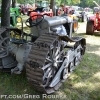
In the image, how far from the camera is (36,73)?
9.63 ft

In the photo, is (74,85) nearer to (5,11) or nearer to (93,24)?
(5,11)

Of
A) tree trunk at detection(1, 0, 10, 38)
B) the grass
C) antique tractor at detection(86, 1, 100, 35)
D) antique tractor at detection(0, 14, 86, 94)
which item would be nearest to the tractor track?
antique tractor at detection(0, 14, 86, 94)

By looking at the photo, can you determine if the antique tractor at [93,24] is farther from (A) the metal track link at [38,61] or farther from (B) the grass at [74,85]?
(A) the metal track link at [38,61]

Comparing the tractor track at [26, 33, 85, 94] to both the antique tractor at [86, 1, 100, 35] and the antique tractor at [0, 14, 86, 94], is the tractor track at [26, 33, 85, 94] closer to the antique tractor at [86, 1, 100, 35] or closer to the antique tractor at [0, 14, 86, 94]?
the antique tractor at [0, 14, 86, 94]

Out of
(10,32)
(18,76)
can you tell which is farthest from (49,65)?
(10,32)

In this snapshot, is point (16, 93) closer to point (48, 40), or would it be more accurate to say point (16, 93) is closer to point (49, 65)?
point (49, 65)

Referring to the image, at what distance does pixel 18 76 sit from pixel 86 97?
150cm

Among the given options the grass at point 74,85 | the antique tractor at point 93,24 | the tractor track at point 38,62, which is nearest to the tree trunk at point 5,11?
the grass at point 74,85

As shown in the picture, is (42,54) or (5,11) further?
(5,11)

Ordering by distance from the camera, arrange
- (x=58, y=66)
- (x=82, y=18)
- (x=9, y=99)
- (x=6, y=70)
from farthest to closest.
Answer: (x=82, y=18) < (x=6, y=70) < (x=58, y=66) < (x=9, y=99)

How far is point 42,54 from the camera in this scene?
296cm

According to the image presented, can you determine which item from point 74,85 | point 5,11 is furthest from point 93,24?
point 74,85

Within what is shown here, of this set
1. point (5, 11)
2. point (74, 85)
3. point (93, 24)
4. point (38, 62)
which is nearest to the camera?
point (38, 62)

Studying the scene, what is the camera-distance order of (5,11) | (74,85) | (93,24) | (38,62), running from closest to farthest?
(38,62) → (74,85) → (5,11) → (93,24)
